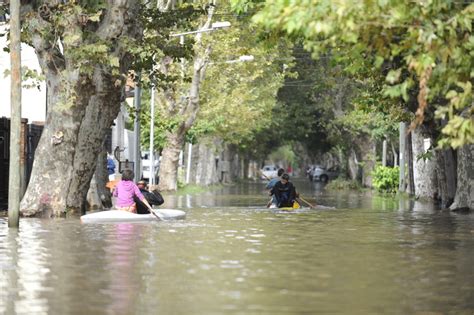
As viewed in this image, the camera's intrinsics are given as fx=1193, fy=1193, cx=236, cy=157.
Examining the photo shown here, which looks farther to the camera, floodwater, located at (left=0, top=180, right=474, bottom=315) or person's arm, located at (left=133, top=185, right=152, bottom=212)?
person's arm, located at (left=133, top=185, right=152, bottom=212)

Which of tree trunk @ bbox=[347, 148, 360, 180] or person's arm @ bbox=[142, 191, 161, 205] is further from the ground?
tree trunk @ bbox=[347, 148, 360, 180]

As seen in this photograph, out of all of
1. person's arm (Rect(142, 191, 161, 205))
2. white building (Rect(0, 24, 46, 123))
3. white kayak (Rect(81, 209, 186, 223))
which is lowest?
white kayak (Rect(81, 209, 186, 223))

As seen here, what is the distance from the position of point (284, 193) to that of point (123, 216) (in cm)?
1044

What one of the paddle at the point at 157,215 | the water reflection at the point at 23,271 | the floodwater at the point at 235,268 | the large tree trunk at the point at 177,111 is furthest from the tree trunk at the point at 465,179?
the large tree trunk at the point at 177,111

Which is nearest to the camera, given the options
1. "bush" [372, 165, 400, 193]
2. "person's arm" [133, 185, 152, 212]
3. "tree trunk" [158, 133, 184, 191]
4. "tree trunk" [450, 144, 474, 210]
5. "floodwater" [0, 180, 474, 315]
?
"floodwater" [0, 180, 474, 315]

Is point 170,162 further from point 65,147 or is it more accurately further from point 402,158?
point 65,147

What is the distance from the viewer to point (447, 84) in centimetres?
1443

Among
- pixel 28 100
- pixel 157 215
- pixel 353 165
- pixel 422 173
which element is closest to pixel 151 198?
pixel 157 215

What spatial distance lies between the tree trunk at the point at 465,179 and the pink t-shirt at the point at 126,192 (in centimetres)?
1198

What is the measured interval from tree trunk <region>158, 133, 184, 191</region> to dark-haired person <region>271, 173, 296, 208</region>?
2407 cm

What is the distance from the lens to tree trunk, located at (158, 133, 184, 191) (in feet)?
207

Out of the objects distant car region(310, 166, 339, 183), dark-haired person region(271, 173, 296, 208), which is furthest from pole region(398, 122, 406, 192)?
distant car region(310, 166, 339, 183)

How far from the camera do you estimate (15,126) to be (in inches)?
1037

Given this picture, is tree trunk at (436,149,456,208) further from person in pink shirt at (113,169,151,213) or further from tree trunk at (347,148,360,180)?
tree trunk at (347,148,360,180)
